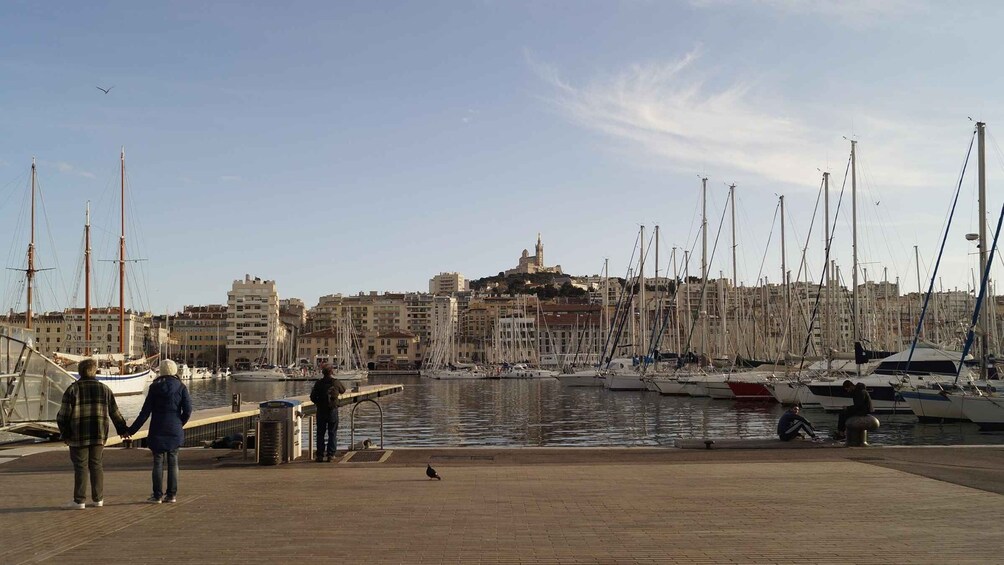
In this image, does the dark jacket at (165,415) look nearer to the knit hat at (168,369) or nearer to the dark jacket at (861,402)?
the knit hat at (168,369)

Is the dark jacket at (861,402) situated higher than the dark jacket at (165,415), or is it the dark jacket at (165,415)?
the dark jacket at (165,415)

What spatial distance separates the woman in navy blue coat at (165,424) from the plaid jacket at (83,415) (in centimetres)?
46

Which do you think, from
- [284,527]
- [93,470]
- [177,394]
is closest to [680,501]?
[284,527]

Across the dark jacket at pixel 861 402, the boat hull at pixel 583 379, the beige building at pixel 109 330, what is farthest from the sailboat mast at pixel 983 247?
the beige building at pixel 109 330

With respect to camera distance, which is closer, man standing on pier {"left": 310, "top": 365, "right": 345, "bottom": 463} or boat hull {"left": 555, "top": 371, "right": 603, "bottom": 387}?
man standing on pier {"left": 310, "top": 365, "right": 345, "bottom": 463}

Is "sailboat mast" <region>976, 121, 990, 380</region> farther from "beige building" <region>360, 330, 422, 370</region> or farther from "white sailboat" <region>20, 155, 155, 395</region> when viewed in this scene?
"beige building" <region>360, 330, 422, 370</region>

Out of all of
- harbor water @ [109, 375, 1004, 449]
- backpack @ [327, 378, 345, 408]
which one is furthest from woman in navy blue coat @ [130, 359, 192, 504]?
harbor water @ [109, 375, 1004, 449]

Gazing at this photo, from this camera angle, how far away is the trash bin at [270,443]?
15.9m

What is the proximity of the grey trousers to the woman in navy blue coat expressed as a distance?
0.59 m

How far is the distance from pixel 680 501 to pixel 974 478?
217 inches

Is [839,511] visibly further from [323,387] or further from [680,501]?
[323,387]

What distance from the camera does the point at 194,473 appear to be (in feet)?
48.6

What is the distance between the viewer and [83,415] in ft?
37.2

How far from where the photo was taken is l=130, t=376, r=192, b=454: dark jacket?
11.7 m
